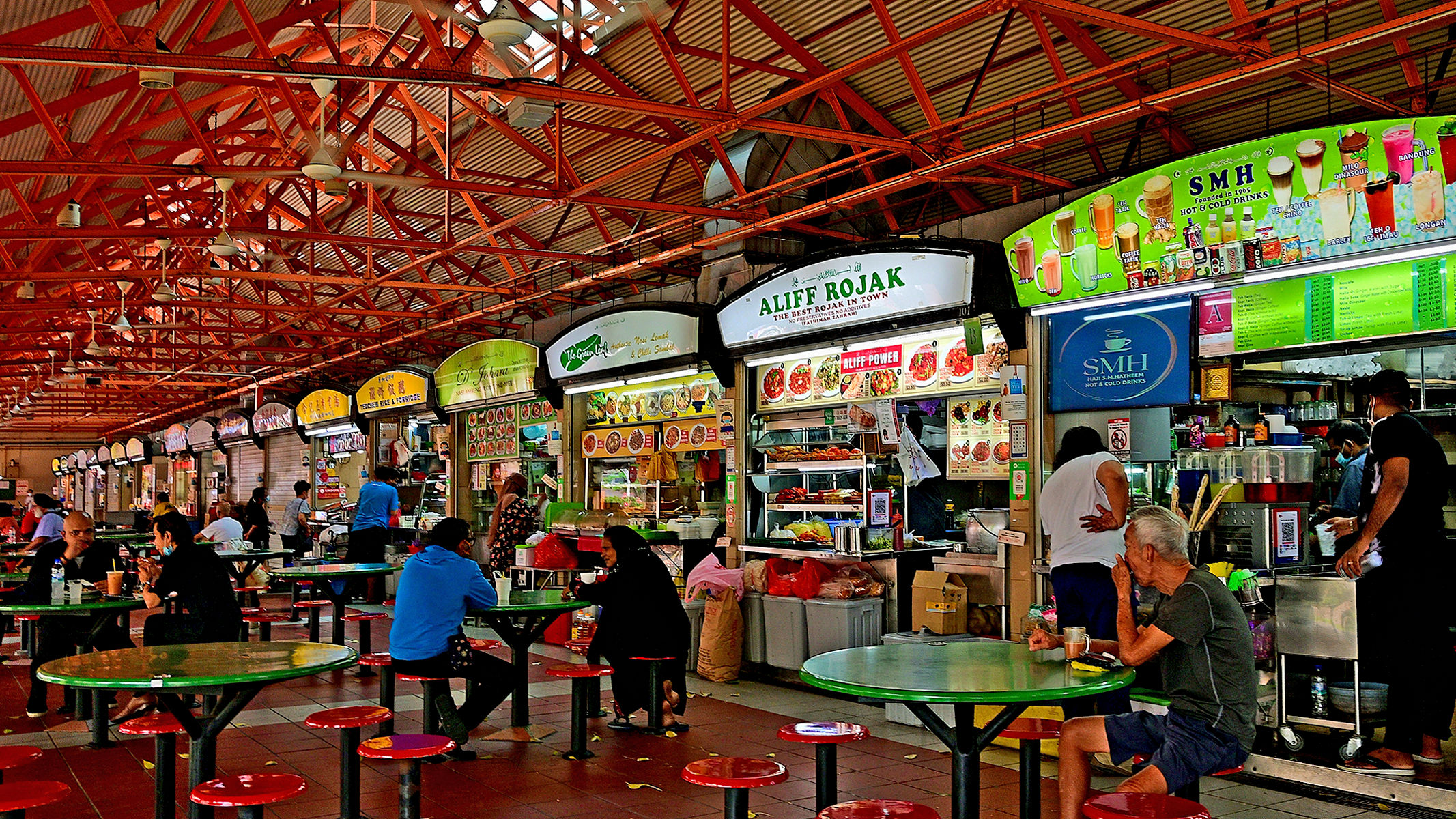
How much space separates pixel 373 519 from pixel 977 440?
7.87 m

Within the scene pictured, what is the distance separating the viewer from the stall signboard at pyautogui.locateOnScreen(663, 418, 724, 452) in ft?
39.7

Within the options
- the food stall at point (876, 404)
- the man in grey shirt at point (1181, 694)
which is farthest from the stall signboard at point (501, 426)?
the man in grey shirt at point (1181, 694)

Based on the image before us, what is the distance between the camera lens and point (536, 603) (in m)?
7.20

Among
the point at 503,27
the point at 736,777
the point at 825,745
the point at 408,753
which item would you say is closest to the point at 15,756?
the point at 408,753

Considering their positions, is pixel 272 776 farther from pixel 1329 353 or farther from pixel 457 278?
pixel 457 278

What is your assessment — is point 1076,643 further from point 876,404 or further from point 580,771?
point 876,404

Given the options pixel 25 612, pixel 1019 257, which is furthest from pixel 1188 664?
pixel 25 612

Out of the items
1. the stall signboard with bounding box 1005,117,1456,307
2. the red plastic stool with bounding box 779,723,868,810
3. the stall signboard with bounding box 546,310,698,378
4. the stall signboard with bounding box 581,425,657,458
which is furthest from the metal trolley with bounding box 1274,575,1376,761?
the stall signboard with bounding box 581,425,657,458

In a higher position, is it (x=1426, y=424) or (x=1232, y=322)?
(x=1232, y=322)

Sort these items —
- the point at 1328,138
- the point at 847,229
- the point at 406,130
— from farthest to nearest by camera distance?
the point at 406,130 → the point at 847,229 → the point at 1328,138

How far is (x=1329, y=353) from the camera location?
664 cm

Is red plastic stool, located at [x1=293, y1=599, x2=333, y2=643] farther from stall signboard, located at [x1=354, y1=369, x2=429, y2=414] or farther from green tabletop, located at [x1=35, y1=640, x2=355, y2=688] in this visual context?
stall signboard, located at [x1=354, y1=369, x2=429, y2=414]

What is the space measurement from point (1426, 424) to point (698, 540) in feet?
20.3

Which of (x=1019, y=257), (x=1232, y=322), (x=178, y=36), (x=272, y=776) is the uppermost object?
(x=178, y=36)
